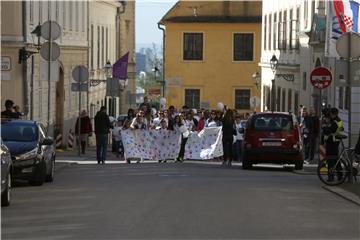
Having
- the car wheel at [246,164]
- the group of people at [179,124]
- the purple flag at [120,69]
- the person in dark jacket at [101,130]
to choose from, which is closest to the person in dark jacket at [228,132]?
the group of people at [179,124]

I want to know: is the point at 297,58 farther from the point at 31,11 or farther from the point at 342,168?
the point at 342,168

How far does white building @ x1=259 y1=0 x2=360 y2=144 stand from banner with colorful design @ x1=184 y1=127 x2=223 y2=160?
3.85 meters

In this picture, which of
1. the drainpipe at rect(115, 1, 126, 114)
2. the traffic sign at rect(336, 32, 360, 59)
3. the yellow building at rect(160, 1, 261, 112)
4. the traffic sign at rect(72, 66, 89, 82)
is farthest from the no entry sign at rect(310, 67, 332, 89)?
the yellow building at rect(160, 1, 261, 112)

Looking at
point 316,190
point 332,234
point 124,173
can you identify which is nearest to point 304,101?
point 124,173

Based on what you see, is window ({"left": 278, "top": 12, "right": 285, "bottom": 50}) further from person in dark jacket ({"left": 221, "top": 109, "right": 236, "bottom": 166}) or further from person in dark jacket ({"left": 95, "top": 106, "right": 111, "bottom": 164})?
person in dark jacket ({"left": 95, "top": 106, "right": 111, "bottom": 164})

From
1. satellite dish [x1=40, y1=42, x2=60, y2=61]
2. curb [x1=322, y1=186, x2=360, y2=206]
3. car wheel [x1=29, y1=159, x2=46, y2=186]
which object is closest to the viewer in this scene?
curb [x1=322, y1=186, x2=360, y2=206]

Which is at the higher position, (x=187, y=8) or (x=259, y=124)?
(x=187, y=8)

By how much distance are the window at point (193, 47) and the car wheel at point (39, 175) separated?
189 feet

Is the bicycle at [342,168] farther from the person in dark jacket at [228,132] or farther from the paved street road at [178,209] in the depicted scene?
the person in dark jacket at [228,132]

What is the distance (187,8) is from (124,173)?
182ft

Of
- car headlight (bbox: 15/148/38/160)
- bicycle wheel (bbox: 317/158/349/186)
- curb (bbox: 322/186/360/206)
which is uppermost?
car headlight (bbox: 15/148/38/160)

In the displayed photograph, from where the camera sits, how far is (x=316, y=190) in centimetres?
2145

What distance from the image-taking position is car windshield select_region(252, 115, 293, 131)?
99.2 ft

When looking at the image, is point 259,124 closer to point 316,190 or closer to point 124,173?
point 124,173
